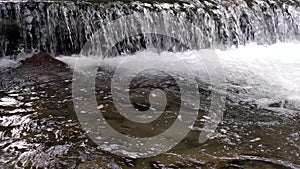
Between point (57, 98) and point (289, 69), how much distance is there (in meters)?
4.30

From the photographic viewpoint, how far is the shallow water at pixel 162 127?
338 cm

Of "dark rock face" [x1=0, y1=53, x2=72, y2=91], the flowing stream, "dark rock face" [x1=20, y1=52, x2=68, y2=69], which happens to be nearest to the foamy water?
the flowing stream

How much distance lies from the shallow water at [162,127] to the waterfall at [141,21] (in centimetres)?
108

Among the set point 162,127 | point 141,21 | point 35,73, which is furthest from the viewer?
point 141,21

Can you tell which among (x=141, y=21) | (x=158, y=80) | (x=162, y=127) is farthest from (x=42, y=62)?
(x=162, y=127)

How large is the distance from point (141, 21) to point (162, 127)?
3.58 metres

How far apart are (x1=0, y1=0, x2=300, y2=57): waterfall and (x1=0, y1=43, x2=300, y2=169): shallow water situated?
42.5 inches

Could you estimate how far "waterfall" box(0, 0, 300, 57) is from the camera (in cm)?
639

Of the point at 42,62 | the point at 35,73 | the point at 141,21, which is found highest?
the point at 141,21

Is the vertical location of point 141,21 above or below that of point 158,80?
→ above

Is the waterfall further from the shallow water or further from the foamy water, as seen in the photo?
the shallow water

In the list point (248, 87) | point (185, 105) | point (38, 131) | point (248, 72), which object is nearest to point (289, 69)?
point (248, 72)

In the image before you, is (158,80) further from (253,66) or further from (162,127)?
(253,66)

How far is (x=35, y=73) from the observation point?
5.55 meters
